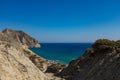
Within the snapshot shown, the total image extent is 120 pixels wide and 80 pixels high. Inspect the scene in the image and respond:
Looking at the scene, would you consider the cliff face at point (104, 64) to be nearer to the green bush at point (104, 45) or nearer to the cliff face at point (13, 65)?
the green bush at point (104, 45)

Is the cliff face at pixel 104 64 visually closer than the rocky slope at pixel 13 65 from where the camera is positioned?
No

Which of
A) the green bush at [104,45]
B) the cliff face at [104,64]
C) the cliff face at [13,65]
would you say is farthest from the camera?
the green bush at [104,45]

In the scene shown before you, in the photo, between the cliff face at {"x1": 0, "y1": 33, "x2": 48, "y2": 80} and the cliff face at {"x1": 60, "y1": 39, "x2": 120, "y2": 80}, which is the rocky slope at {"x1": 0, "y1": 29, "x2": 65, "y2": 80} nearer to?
the cliff face at {"x1": 0, "y1": 33, "x2": 48, "y2": 80}

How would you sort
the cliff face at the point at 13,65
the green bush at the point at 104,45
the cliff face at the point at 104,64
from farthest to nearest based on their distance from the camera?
the green bush at the point at 104,45 → the cliff face at the point at 104,64 → the cliff face at the point at 13,65

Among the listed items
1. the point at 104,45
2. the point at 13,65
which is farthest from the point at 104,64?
the point at 13,65

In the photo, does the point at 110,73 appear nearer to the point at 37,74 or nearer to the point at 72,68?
the point at 37,74

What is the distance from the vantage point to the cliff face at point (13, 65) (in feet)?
52.4

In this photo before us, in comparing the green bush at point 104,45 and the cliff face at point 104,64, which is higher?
the green bush at point 104,45

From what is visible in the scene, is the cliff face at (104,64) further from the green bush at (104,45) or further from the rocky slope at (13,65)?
the rocky slope at (13,65)

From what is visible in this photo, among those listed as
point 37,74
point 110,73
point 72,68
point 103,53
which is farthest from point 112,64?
point 72,68

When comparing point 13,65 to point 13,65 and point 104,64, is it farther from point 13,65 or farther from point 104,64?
point 104,64

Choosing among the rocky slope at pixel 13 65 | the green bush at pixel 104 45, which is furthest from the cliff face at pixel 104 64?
the rocky slope at pixel 13 65

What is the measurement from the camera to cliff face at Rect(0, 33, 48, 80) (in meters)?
16.0

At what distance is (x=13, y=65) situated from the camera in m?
16.9
